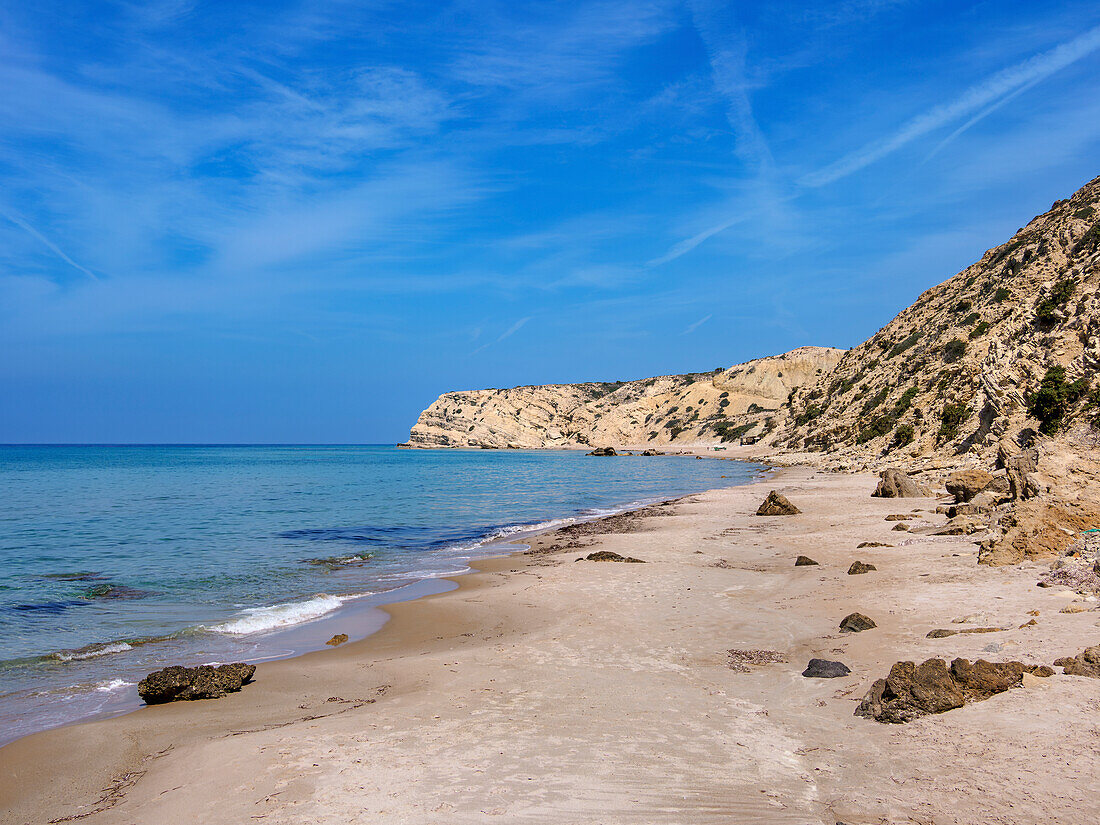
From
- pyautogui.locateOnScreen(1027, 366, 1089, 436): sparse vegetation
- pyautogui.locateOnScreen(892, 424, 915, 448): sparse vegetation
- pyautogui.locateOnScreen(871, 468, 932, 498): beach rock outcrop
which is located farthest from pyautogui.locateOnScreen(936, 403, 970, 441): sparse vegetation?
pyautogui.locateOnScreen(1027, 366, 1089, 436): sparse vegetation

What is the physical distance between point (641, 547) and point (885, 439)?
29.4 m

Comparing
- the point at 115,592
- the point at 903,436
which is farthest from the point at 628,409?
the point at 115,592

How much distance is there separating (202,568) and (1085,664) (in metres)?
17.4

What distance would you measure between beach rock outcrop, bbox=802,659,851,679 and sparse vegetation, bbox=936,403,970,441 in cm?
2844

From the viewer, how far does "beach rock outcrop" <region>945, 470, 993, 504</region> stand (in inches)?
628

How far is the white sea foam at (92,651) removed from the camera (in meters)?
9.59

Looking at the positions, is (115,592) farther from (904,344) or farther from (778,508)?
(904,344)

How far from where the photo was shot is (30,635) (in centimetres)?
1077

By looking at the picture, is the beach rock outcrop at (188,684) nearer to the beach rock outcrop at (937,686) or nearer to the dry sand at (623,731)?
the dry sand at (623,731)

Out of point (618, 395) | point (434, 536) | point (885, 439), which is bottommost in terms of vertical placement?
point (434, 536)

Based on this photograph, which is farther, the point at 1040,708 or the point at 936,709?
the point at 936,709

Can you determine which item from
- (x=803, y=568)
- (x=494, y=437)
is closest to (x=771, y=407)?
(x=494, y=437)

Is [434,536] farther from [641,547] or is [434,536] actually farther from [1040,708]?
[1040,708]

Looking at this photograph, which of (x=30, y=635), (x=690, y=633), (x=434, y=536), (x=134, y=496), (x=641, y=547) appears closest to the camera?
(x=690, y=633)
